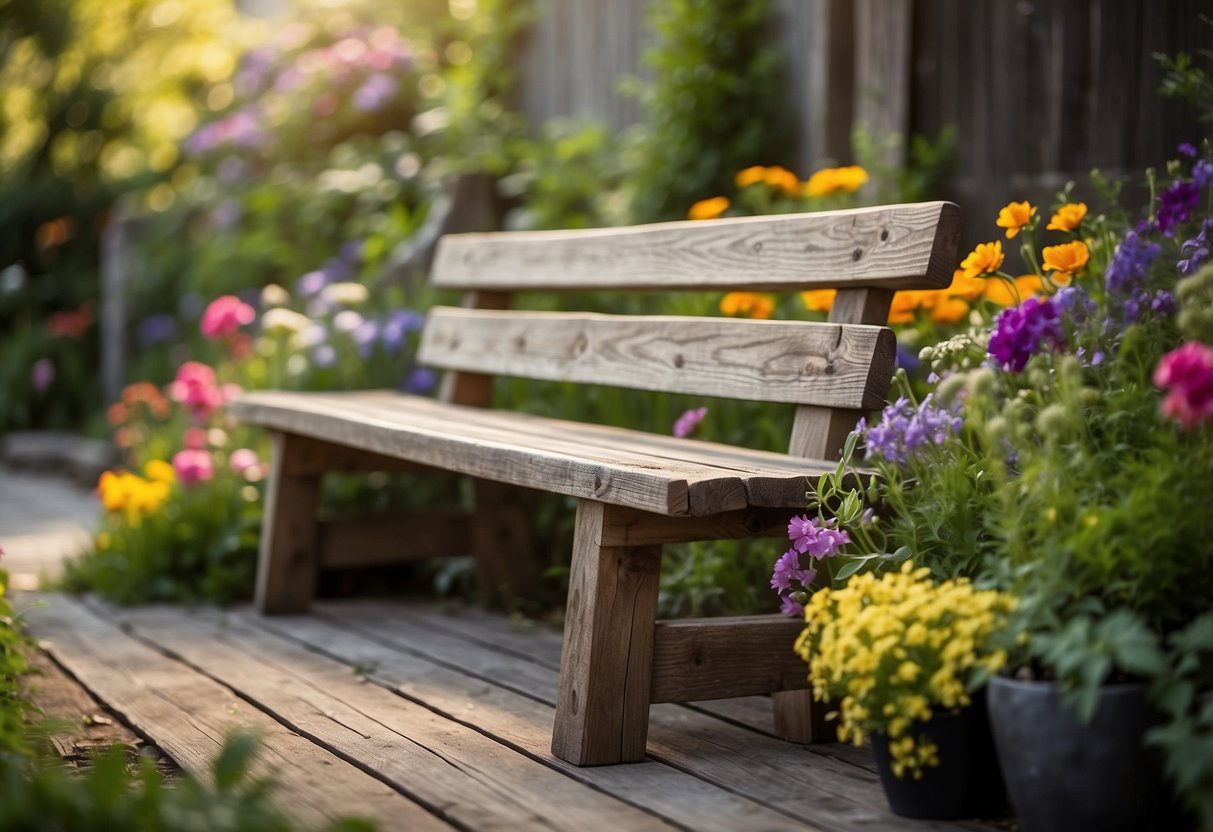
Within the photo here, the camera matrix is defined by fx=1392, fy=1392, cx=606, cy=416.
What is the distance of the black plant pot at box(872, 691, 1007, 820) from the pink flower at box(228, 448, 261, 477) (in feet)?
8.87

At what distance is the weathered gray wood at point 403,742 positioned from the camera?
2109 mm

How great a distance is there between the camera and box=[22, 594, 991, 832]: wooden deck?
212 cm

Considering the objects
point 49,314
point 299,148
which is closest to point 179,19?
point 49,314

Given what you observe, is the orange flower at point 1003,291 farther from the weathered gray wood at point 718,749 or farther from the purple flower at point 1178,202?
the weathered gray wood at point 718,749

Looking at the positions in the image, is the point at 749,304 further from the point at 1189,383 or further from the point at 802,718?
the point at 1189,383

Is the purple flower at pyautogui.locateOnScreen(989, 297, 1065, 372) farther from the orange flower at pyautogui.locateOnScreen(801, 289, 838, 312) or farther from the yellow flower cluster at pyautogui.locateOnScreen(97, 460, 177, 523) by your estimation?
the yellow flower cluster at pyautogui.locateOnScreen(97, 460, 177, 523)

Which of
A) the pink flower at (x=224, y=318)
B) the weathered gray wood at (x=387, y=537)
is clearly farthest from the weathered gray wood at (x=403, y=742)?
the pink flower at (x=224, y=318)

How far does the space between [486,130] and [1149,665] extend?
5.19m

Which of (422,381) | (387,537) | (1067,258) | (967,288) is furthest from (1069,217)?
(422,381)

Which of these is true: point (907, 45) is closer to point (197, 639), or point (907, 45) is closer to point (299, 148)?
point (197, 639)

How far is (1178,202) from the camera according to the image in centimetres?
234

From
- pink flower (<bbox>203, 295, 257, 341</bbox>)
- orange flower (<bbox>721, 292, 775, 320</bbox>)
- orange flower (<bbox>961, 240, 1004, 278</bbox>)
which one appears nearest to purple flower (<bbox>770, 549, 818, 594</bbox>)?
orange flower (<bbox>961, 240, 1004, 278</bbox>)

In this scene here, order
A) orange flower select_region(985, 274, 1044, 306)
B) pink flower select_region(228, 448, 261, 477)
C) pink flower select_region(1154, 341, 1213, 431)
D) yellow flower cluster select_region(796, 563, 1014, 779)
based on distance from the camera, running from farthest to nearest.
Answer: pink flower select_region(228, 448, 261, 477) → orange flower select_region(985, 274, 1044, 306) → yellow flower cluster select_region(796, 563, 1014, 779) → pink flower select_region(1154, 341, 1213, 431)

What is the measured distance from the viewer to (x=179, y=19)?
478 inches
